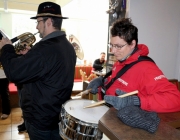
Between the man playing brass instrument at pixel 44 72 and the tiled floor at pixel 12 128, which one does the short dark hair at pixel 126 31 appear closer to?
the man playing brass instrument at pixel 44 72

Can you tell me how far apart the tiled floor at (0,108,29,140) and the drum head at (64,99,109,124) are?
174 cm

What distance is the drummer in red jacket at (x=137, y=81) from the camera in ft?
2.77

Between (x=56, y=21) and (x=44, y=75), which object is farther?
(x=56, y=21)

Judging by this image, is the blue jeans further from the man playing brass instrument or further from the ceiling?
the ceiling

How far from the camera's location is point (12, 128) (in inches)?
110

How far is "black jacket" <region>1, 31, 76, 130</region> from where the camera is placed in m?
1.13

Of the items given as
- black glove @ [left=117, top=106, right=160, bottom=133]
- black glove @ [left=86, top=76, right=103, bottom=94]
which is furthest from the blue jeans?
black glove @ [left=117, top=106, right=160, bottom=133]

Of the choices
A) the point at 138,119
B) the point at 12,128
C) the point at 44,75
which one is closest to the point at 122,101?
the point at 138,119

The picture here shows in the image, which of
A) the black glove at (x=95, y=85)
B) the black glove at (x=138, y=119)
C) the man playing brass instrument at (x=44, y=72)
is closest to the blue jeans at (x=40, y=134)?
the man playing brass instrument at (x=44, y=72)

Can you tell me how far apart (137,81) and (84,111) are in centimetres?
40

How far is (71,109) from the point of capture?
1.10m

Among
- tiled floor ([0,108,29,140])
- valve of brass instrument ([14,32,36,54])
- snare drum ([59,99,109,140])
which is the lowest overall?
tiled floor ([0,108,29,140])

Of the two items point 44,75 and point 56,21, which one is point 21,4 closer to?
point 56,21

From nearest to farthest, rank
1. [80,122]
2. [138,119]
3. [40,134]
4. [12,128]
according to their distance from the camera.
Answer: [138,119]
[80,122]
[40,134]
[12,128]
